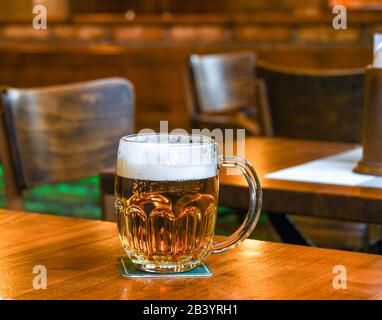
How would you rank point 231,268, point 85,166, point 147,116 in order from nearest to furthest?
point 231,268 → point 85,166 → point 147,116

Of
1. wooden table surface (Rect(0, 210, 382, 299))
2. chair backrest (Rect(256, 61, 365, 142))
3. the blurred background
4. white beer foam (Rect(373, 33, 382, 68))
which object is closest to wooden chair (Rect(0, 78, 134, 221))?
chair backrest (Rect(256, 61, 365, 142))

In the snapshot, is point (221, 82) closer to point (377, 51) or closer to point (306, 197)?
point (377, 51)

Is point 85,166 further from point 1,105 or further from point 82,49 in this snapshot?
point 82,49

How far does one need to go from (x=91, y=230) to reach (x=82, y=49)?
4612 millimetres

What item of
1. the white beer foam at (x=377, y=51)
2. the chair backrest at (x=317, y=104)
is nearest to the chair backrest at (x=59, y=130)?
the chair backrest at (x=317, y=104)

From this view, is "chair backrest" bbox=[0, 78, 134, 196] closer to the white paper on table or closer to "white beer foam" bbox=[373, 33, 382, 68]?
the white paper on table

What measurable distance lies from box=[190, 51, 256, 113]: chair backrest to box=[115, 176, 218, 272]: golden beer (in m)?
2.22

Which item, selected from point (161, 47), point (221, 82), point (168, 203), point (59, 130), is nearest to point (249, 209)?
point (168, 203)

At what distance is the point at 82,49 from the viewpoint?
5504 mm

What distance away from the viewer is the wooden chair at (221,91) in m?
3.10

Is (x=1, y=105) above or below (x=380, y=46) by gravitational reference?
below

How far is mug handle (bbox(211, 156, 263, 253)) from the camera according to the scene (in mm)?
838
